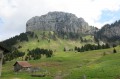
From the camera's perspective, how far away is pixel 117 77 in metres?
62.1

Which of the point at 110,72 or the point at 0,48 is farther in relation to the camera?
the point at 110,72

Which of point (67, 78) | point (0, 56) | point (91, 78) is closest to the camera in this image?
point (0, 56)

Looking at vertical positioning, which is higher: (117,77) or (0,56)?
(0,56)

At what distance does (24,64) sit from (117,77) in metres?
77.2

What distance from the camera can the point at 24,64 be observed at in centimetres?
13300

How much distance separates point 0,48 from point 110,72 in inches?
1449

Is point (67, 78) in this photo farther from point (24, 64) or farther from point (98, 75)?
point (24, 64)

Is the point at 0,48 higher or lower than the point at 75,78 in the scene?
higher

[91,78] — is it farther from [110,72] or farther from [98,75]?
[110,72]

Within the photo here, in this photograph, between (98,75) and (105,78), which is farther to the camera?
(98,75)

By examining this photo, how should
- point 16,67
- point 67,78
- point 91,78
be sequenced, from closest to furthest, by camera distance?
1. point 91,78
2. point 67,78
3. point 16,67

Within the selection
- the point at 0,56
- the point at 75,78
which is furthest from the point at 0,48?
the point at 75,78

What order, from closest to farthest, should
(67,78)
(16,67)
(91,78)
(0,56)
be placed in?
(0,56) < (91,78) < (67,78) < (16,67)

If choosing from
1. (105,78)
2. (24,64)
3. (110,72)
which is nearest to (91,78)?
(105,78)
